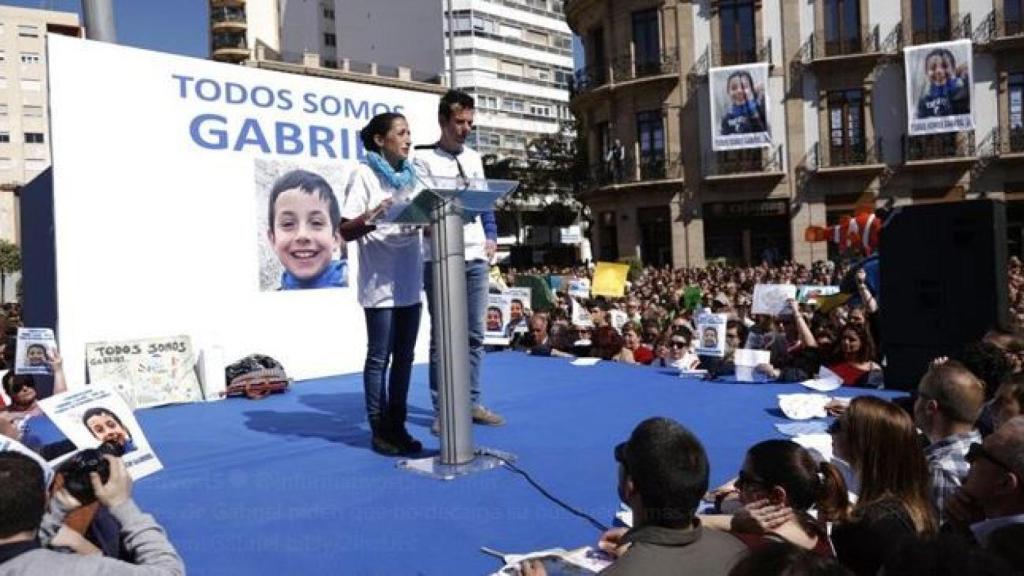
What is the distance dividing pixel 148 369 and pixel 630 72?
91.7ft

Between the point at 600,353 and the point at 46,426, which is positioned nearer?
the point at 46,426

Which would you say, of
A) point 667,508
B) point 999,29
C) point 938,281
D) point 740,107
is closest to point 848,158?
point 740,107

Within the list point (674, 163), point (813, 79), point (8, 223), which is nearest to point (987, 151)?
point (813, 79)

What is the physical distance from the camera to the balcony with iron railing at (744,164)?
98.0 feet

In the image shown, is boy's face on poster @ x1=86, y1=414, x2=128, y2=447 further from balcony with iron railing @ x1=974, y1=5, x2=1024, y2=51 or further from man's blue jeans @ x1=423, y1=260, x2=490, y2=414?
balcony with iron railing @ x1=974, y1=5, x2=1024, y2=51

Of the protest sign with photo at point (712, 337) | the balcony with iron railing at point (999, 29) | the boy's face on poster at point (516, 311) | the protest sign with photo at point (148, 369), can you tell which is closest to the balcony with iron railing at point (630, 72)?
the balcony with iron railing at point (999, 29)

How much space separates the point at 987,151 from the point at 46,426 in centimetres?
3086

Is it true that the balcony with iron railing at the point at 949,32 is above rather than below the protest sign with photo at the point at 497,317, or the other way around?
above

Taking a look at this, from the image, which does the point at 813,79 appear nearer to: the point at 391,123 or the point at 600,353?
the point at 600,353

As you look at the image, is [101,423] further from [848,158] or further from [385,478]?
[848,158]

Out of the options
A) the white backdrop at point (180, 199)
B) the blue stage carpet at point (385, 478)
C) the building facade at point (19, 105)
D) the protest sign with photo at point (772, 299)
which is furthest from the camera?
the building facade at point (19, 105)

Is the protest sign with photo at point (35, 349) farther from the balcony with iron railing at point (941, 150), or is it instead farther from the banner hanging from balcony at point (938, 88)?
the balcony with iron railing at point (941, 150)

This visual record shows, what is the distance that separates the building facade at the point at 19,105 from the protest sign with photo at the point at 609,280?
179 ft

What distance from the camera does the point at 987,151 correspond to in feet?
94.2
